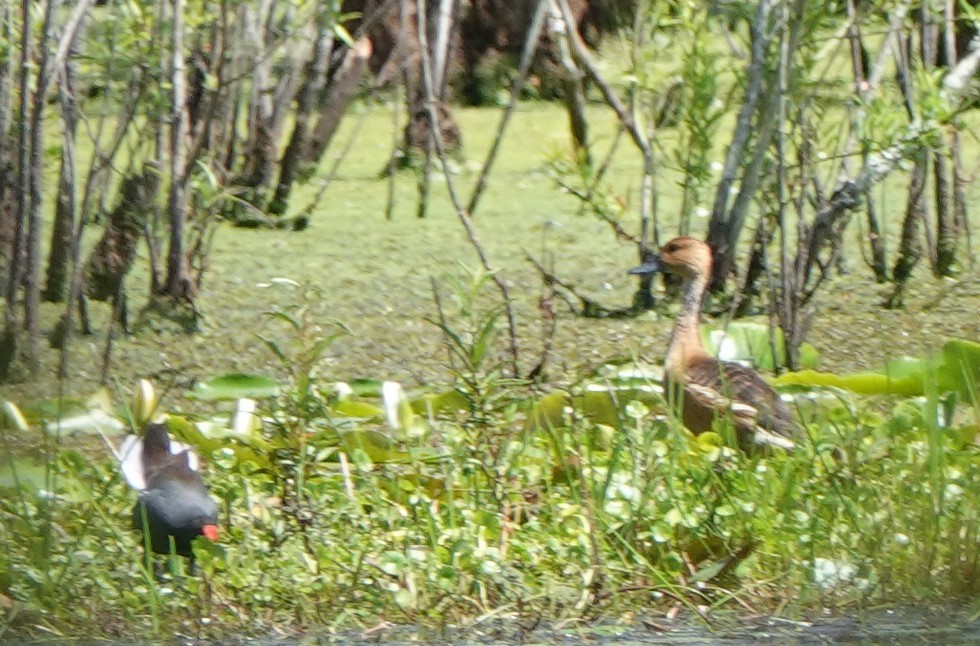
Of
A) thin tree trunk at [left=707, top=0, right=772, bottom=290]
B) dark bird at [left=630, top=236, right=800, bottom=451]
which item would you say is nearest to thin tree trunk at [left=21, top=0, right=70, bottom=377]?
dark bird at [left=630, top=236, right=800, bottom=451]

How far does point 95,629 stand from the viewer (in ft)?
9.50

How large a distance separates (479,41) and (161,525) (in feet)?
20.1

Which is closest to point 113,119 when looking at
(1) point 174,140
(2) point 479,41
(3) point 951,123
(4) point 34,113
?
(2) point 479,41

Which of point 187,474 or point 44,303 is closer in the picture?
point 187,474

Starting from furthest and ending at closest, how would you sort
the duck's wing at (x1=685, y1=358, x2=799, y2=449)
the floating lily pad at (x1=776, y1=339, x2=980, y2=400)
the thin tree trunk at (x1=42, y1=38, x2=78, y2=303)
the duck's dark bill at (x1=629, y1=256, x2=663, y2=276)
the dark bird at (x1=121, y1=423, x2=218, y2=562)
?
the duck's dark bill at (x1=629, y1=256, x2=663, y2=276) < the thin tree trunk at (x1=42, y1=38, x2=78, y2=303) < the floating lily pad at (x1=776, y1=339, x2=980, y2=400) < the duck's wing at (x1=685, y1=358, x2=799, y2=449) < the dark bird at (x1=121, y1=423, x2=218, y2=562)

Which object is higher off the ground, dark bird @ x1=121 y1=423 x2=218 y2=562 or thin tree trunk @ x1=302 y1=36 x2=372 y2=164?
thin tree trunk @ x1=302 y1=36 x2=372 y2=164

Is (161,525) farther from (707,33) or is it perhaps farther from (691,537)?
(707,33)

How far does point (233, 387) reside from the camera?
4375mm

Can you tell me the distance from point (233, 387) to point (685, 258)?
125cm

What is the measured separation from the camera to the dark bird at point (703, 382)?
12.7 ft

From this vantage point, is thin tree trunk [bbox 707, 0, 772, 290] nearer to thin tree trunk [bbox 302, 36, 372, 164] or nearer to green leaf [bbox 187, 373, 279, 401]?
green leaf [bbox 187, 373, 279, 401]

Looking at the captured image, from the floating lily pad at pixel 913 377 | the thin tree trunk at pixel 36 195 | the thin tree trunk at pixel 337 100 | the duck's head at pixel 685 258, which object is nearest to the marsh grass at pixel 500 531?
the floating lily pad at pixel 913 377

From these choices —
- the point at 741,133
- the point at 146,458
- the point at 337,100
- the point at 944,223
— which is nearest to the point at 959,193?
the point at 944,223

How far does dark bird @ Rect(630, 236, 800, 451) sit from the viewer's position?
12.7ft
